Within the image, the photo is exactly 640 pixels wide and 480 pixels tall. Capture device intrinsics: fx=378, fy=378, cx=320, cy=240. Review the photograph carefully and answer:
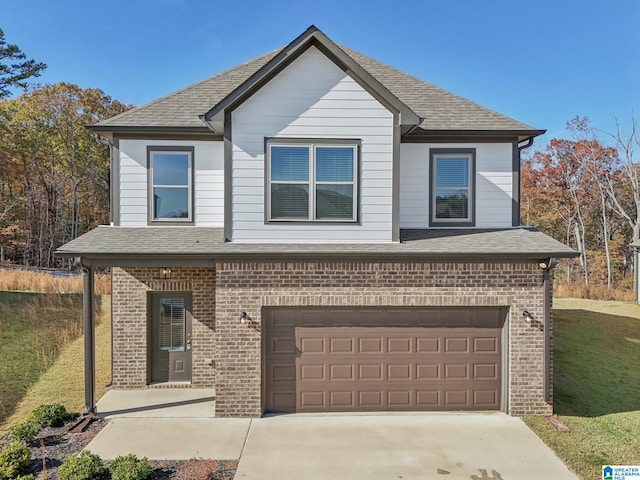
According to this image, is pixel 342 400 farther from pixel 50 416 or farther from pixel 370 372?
pixel 50 416

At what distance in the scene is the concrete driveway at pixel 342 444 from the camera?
5.73m

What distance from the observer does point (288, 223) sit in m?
7.79

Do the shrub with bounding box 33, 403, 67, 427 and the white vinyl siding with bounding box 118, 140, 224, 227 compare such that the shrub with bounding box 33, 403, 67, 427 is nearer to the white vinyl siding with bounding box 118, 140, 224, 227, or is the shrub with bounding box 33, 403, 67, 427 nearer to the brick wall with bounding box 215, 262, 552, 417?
the brick wall with bounding box 215, 262, 552, 417

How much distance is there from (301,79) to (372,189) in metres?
2.71

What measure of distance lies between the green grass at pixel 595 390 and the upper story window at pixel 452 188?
14.3 feet

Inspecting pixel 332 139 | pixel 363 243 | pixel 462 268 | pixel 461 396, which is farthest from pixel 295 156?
pixel 461 396

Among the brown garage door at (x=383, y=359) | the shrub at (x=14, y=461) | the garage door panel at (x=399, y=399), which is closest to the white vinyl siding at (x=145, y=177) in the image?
the brown garage door at (x=383, y=359)

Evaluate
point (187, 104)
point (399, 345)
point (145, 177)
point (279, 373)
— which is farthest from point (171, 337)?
point (187, 104)

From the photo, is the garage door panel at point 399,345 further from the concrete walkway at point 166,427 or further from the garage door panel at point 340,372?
the concrete walkway at point 166,427

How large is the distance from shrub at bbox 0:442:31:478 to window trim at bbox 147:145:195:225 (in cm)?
464

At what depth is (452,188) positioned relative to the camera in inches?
345

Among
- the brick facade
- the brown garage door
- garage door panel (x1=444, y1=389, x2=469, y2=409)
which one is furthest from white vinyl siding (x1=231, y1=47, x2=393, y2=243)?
garage door panel (x1=444, y1=389, x2=469, y2=409)

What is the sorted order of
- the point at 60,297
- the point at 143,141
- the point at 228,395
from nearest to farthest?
the point at 228,395 < the point at 143,141 < the point at 60,297

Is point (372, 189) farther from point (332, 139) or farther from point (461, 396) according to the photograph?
point (461, 396)
